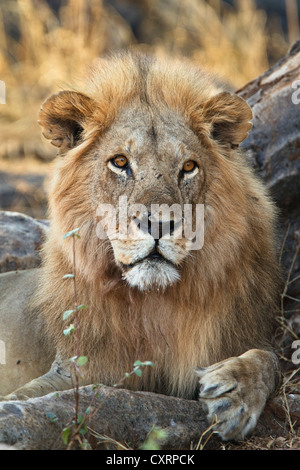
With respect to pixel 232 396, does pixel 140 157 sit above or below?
above

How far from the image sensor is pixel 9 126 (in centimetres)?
1090

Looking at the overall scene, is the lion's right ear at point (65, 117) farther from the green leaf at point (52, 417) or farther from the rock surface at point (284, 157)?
the rock surface at point (284, 157)

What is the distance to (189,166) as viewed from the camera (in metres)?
3.86

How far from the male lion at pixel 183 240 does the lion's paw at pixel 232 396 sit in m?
0.01

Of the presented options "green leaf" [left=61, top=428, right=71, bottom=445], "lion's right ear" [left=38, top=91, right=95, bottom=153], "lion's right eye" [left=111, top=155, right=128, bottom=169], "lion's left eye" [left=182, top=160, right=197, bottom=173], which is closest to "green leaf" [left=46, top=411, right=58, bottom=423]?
"green leaf" [left=61, top=428, right=71, bottom=445]

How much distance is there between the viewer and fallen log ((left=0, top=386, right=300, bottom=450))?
3.01 meters

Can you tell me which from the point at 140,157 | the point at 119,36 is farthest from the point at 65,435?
the point at 119,36

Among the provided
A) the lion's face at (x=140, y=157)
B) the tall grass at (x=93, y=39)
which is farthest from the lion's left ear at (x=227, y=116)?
the tall grass at (x=93, y=39)

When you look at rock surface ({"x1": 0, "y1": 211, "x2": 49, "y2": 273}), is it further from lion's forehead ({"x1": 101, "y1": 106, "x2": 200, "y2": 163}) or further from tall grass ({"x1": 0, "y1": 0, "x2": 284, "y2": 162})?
tall grass ({"x1": 0, "y1": 0, "x2": 284, "y2": 162})

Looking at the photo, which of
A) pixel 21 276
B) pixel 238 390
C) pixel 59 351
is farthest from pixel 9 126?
pixel 238 390

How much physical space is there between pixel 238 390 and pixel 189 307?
0.57m

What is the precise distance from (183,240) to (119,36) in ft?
30.6

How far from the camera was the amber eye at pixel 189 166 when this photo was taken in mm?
3836

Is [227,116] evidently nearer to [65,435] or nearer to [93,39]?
[65,435]
